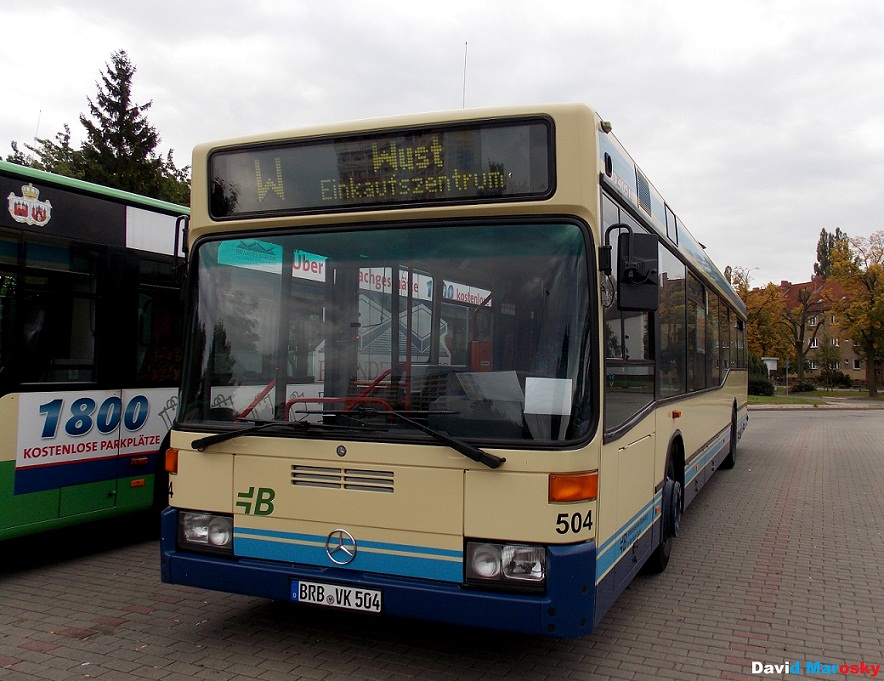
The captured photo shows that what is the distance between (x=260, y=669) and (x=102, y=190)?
4458 mm

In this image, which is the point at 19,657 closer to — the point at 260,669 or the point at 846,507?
the point at 260,669

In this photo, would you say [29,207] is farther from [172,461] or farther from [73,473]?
[172,461]

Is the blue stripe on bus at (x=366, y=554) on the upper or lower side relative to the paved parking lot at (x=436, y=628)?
upper

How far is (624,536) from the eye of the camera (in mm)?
4855

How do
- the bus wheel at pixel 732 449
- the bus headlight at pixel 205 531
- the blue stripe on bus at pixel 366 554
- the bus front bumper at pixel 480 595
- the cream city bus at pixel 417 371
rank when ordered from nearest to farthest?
the bus front bumper at pixel 480 595
the cream city bus at pixel 417 371
the blue stripe on bus at pixel 366 554
the bus headlight at pixel 205 531
the bus wheel at pixel 732 449

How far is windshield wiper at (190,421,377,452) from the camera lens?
4391mm

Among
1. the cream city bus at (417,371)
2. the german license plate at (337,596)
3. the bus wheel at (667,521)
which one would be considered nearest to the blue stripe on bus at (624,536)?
the cream city bus at (417,371)

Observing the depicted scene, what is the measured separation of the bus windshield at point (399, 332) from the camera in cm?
412

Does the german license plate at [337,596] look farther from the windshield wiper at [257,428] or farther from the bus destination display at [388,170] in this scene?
the bus destination display at [388,170]

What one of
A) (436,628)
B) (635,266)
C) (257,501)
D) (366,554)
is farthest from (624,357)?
(257,501)

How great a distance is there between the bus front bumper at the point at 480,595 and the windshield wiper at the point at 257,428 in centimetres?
74

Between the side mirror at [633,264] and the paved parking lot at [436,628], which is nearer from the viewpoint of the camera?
the side mirror at [633,264]

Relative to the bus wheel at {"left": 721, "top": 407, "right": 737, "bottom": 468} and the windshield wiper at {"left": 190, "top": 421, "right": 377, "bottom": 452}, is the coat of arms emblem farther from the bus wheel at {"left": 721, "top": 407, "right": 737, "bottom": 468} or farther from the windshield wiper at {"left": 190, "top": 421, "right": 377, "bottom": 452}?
the bus wheel at {"left": 721, "top": 407, "right": 737, "bottom": 468}

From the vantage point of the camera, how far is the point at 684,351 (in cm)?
769
